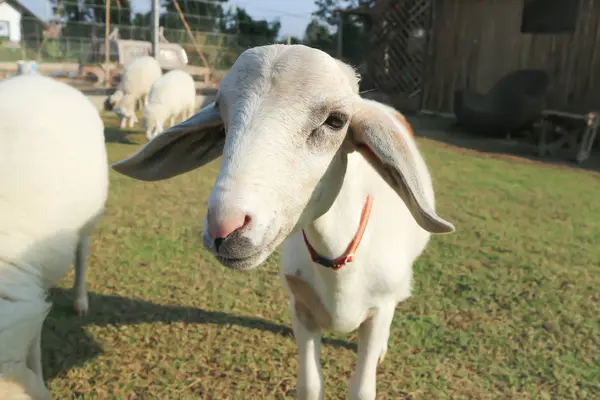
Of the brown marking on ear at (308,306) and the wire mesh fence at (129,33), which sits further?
the wire mesh fence at (129,33)

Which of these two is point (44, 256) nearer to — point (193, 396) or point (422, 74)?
point (193, 396)

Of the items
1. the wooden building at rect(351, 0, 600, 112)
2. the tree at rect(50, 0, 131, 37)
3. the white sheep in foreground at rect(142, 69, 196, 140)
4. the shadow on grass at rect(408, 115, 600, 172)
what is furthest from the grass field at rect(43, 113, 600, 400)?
the tree at rect(50, 0, 131, 37)

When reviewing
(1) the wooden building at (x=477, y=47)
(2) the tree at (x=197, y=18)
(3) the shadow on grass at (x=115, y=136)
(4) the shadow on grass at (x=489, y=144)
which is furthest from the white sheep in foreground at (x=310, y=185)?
(2) the tree at (x=197, y=18)

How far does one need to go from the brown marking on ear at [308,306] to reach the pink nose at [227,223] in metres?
0.94

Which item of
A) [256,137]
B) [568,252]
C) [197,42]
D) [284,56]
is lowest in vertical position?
[568,252]

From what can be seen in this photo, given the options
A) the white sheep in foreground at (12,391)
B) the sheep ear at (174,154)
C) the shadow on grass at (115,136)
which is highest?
the sheep ear at (174,154)

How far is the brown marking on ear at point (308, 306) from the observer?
7.16ft

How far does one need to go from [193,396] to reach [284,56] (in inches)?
77.1

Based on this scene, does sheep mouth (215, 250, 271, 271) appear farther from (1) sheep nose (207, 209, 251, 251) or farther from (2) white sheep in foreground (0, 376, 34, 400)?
(2) white sheep in foreground (0, 376, 34, 400)

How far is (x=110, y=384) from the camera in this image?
2811 mm

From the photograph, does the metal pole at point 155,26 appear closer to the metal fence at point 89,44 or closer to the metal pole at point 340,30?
the metal fence at point 89,44

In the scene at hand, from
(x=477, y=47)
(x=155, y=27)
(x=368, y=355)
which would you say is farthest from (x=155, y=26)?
(x=368, y=355)

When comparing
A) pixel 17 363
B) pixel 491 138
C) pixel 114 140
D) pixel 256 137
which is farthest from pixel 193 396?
pixel 491 138

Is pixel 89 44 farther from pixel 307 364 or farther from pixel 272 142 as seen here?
pixel 272 142
